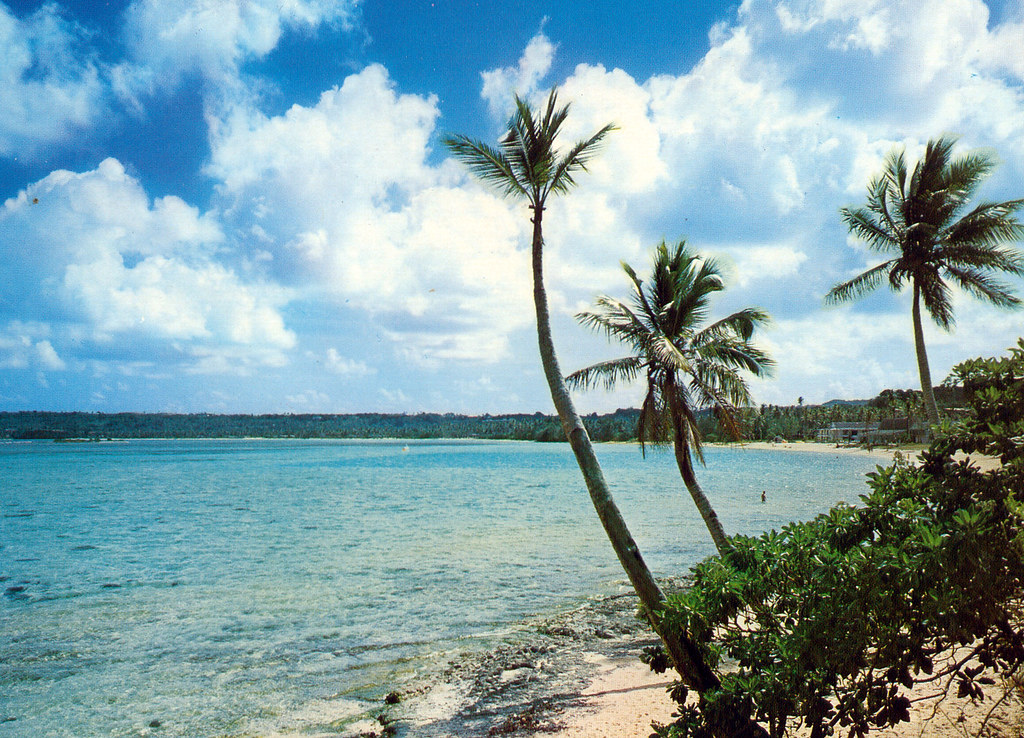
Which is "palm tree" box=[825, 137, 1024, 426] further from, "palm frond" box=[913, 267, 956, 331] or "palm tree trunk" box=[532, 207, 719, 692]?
"palm tree trunk" box=[532, 207, 719, 692]

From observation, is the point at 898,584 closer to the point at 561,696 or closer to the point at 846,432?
the point at 561,696

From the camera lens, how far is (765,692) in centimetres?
391

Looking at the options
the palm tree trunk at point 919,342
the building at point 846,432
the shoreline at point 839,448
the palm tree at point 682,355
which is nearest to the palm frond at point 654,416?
the palm tree at point 682,355

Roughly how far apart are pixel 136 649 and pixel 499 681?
766 cm

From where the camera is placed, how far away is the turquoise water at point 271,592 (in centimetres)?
929

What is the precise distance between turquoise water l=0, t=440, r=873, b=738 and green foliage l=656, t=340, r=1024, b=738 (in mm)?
6303

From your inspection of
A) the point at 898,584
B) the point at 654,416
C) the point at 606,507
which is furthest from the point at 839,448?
the point at 898,584

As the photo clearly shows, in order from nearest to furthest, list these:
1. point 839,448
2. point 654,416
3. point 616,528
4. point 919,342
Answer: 1. point 616,528
2. point 654,416
3. point 919,342
4. point 839,448

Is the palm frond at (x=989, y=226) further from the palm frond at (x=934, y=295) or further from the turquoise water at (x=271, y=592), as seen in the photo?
the turquoise water at (x=271, y=592)

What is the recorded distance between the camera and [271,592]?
16.3 meters

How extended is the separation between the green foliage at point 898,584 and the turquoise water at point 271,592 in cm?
630

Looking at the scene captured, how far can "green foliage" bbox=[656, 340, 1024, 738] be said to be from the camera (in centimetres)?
326

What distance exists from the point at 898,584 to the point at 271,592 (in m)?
16.3

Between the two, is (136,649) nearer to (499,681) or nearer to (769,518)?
(499,681)
